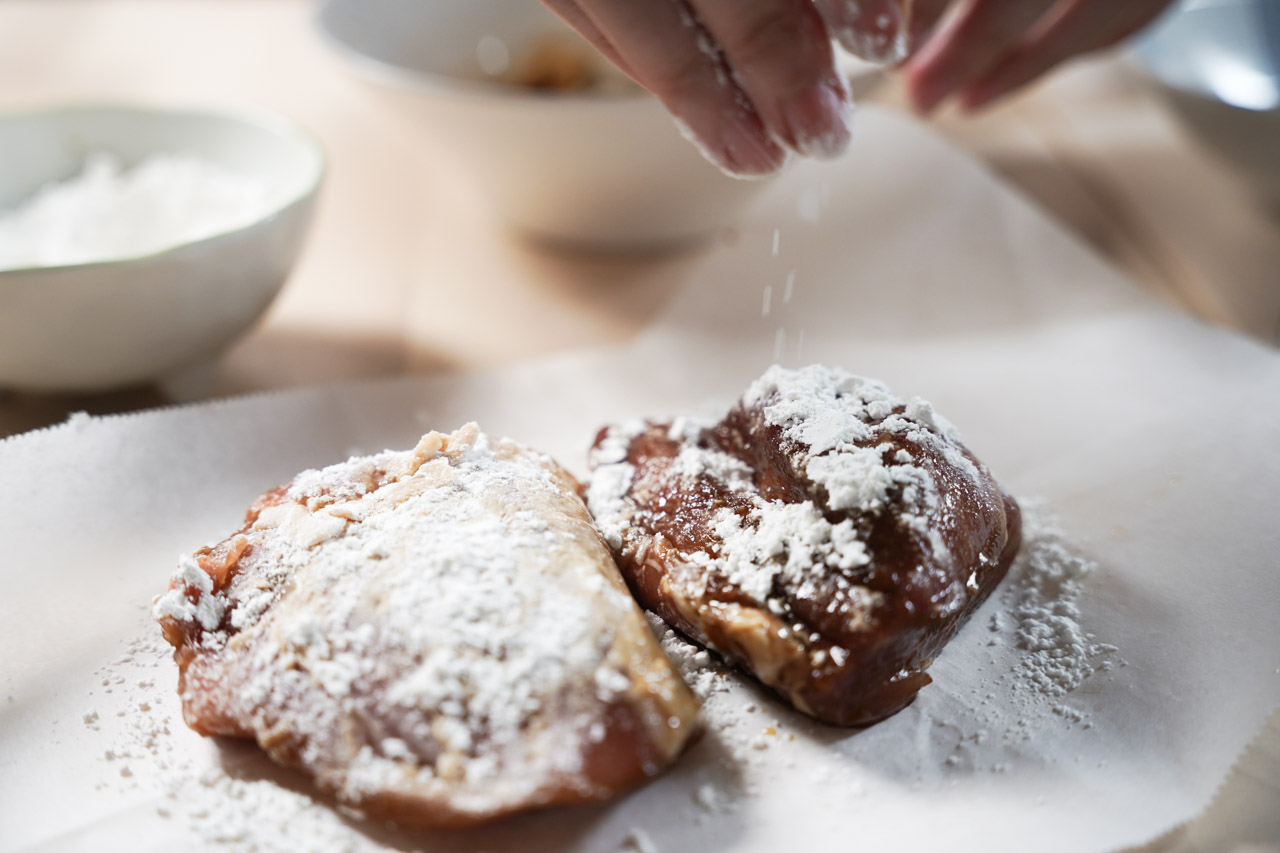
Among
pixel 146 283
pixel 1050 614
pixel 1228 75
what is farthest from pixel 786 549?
pixel 1228 75

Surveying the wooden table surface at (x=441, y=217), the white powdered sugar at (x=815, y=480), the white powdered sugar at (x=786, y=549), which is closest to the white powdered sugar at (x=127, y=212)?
the wooden table surface at (x=441, y=217)

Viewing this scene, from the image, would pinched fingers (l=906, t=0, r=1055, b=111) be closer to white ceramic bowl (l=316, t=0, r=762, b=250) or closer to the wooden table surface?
the wooden table surface

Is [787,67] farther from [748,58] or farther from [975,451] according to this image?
[975,451]

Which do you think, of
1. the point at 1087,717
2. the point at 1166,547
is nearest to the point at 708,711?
the point at 1087,717

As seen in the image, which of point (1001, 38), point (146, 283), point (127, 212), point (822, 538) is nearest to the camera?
point (822, 538)

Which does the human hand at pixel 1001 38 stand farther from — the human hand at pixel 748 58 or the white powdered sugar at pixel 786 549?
the white powdered sugar at pixel 786 549

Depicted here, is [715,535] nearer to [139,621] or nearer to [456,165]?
[139,621]
